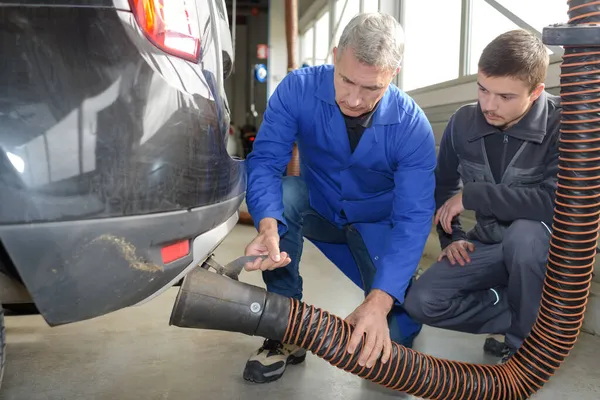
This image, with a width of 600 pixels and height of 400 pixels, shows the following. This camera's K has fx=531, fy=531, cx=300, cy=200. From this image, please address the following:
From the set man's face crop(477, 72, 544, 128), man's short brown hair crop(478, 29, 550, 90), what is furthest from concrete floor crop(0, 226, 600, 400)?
man's short brown hair crop(478, 29, 550, 90)

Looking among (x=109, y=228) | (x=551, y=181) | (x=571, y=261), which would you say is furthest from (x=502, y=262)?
(x=109, y=228)

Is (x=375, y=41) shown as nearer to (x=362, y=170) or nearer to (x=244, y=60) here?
(x=362, y=170)

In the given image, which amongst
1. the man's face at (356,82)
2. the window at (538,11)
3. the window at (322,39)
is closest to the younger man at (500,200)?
the man's face at (356,82)

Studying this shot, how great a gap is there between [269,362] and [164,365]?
1.15ft

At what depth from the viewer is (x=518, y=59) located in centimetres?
149

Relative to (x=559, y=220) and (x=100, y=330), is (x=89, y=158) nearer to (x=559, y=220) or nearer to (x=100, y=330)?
(x=559, y=220)

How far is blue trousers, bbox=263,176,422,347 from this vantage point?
69.7 inches

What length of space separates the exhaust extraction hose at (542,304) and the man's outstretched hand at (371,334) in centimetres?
2

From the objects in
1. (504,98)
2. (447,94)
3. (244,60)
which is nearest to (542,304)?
(504,98)

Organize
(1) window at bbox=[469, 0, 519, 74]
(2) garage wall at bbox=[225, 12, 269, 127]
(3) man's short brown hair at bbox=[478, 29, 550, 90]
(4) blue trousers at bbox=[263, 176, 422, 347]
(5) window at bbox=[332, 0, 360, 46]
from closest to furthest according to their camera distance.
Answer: (3) man's short brown hair at bbox=[478, 29, 550, 90] < (4) blue trousers at bbox=[263, 176, 422, 347] < (1) window at bbox=[469, 0, 519, 74] < (5) window at bbox=[332, 0, 360, 46] < (2) garage wall at bbox=[225, 12, 269, 127]

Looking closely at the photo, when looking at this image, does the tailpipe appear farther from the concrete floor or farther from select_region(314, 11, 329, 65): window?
select_region(314, 11, 329, 65): window

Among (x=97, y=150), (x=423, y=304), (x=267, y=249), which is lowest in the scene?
(x=423, y=304)

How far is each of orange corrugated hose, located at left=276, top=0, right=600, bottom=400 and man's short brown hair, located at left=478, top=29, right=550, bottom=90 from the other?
327 mm

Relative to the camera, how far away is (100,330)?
201 centimetres
